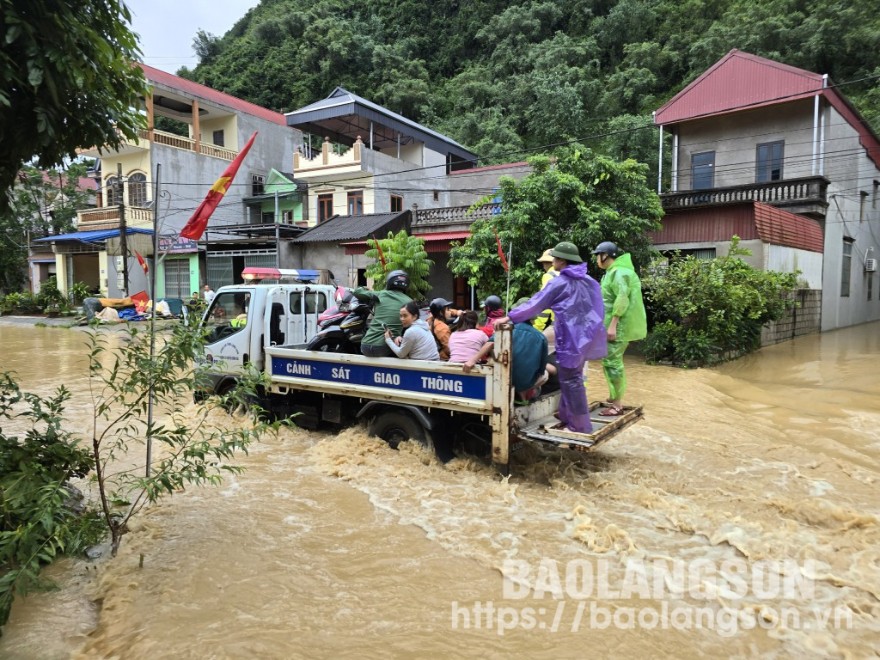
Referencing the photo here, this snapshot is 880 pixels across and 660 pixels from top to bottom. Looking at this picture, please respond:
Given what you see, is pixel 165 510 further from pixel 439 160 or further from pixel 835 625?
pixel 439 160

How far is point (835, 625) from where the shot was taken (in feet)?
9.96

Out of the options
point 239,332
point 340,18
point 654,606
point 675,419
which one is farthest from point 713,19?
point 654,606

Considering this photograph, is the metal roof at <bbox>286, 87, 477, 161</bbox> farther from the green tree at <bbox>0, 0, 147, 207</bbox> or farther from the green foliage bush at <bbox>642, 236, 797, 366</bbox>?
the green tree at <bbox>0, 0, 147, 207</bbox>

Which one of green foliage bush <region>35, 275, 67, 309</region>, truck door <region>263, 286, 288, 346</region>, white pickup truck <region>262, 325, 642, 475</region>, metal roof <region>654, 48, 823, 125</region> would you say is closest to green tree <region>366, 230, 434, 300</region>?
truck door <region>263, 286, 288, 346</region>

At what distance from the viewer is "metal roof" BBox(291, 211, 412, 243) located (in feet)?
65.0

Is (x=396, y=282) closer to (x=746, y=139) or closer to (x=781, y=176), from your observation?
(x=781, y=176)

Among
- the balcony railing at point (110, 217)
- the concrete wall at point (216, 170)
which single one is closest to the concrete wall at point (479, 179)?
the concrete wall at point (216, 170)

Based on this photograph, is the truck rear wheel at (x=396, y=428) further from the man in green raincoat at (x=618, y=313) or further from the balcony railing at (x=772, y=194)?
the balcony railing at (x=772, y=194)

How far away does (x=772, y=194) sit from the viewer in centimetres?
1600

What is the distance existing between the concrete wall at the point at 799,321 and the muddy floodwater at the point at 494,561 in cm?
863

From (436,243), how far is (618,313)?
542 inches

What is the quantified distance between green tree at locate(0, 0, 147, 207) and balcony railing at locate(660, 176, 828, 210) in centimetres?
1441

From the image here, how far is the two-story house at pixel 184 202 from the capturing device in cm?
2397

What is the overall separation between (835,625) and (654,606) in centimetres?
91
